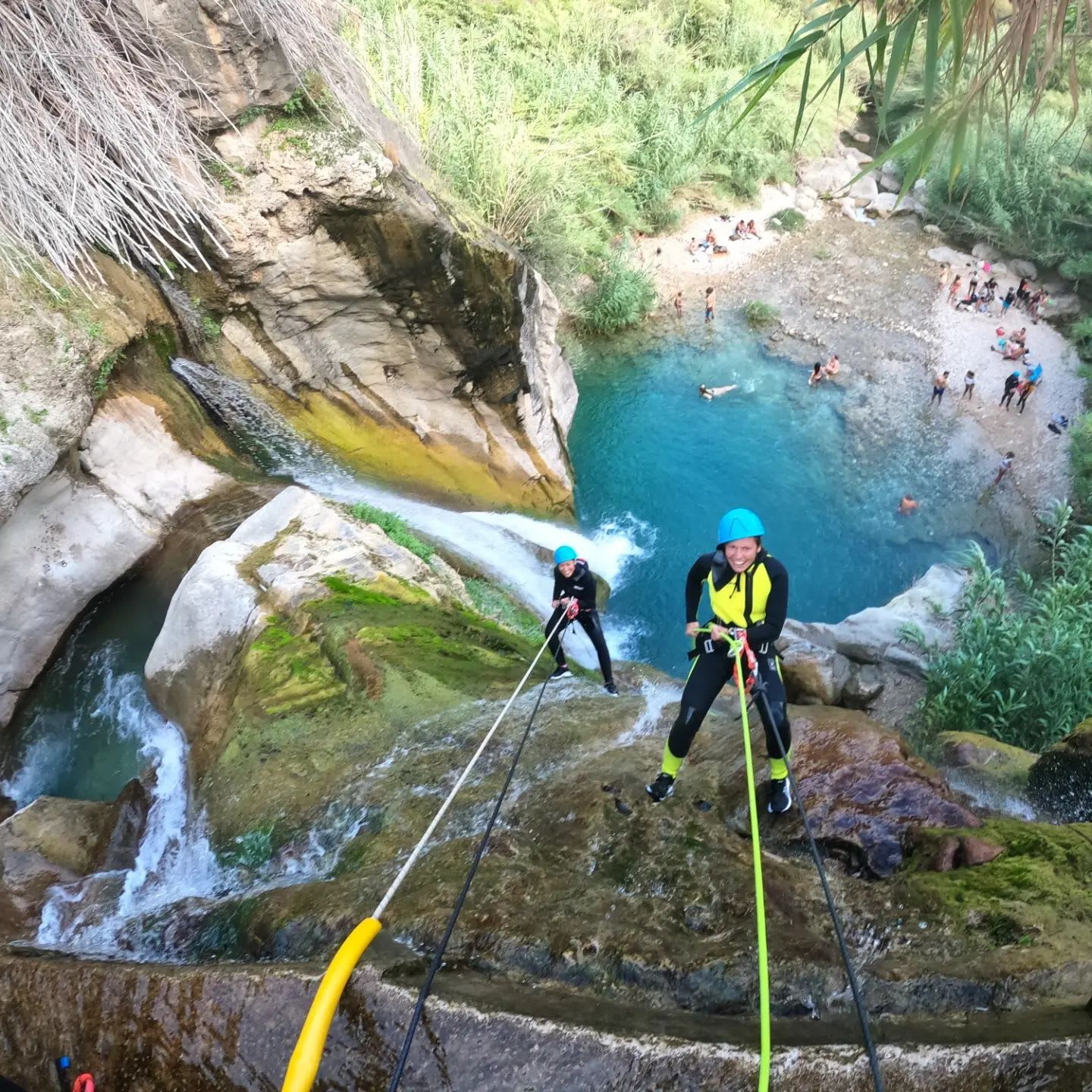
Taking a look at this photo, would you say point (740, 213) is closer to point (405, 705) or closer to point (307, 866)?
point (405, 705)

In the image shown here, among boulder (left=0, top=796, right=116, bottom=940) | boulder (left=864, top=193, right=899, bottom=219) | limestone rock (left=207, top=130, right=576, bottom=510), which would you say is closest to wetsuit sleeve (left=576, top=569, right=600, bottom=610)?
boulder (left=0, top=796, right=116, bottom=940)

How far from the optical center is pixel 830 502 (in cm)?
1424

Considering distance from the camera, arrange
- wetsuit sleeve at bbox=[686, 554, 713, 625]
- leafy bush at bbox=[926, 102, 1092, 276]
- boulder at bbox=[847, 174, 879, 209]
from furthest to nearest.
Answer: boulder at bbox=[847, 174, 879, 209] < leafy bush at bbox=[926, 102, 1092, 276] < wetsuit sleeve at bbox=[686, 554, 713, 625]

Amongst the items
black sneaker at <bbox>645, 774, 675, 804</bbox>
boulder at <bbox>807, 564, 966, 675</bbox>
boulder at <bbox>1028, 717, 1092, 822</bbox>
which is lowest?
boulder at <bbox>807, 564, 966, 675</bbox>

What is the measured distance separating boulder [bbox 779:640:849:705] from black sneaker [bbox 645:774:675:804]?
3.44 metres

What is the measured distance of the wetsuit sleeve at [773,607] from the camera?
3732 millimetres

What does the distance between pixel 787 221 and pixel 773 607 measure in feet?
71.1

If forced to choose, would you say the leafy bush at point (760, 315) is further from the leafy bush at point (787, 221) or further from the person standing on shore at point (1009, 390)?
the person standing on shore at point (1009, 390)

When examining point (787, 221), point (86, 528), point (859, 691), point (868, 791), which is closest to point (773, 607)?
point (868, 791)

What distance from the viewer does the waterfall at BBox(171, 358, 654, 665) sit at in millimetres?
8953

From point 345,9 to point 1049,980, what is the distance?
1158 centimetres

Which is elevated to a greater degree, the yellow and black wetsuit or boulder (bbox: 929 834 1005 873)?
the yellow and black wetsuit

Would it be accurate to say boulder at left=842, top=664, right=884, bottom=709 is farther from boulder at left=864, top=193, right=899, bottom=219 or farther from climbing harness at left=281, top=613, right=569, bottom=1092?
boulder at left=864, top=193, right=899, bottom=219

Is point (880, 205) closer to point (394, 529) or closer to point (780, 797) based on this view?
point (394, 529)
